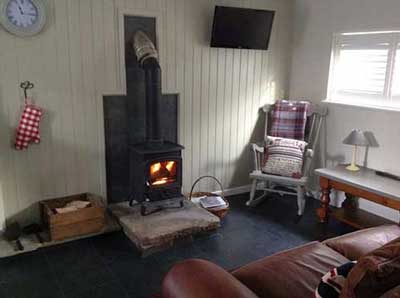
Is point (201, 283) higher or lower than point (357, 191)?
higher

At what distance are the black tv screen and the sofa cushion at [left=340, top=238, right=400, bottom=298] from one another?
279cm

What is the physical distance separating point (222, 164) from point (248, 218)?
0.73 m

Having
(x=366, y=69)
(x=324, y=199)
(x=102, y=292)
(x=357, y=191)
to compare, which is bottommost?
(x=102, y=292)

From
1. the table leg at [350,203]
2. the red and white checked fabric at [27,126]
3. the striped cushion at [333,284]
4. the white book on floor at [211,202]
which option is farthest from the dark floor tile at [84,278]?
the table leg at [350,203]

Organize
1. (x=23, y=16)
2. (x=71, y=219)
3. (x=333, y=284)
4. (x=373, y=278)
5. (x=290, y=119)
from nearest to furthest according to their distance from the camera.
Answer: (x=373, y=278) → (x=333, y=284) → (x=23, y=16) → (x=71, y=219) → (x=290, y=119)

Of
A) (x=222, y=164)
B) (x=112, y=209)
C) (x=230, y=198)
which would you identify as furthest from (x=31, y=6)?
(x=230, y=198)

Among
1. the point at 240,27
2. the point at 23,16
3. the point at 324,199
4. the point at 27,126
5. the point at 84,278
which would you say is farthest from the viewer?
the point at 240,27

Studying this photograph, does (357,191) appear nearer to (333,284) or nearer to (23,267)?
(333,284)

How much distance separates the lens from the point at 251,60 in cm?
405

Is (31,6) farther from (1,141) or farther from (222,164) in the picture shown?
(222,164)

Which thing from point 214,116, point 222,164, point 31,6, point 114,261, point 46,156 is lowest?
point 114,261

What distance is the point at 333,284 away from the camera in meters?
1.38

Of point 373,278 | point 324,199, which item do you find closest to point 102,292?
point 373,278

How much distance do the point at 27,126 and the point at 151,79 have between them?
1034 millimetres
